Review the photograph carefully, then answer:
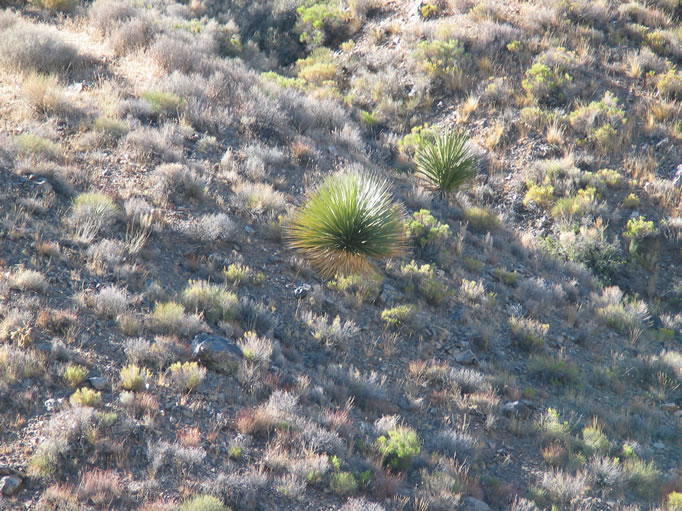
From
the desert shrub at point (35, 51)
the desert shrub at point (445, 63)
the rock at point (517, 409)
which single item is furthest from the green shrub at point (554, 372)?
the desert shrub at point (35, 51)

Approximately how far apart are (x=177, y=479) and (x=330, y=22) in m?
16.3

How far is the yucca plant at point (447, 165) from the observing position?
1179 cm

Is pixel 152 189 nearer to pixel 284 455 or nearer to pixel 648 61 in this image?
pixel 284 455

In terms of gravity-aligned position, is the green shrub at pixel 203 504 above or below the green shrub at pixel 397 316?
above

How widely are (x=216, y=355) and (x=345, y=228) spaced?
292 centimetres

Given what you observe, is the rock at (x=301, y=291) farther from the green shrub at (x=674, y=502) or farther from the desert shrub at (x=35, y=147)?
the green shrub at (x=674, y=502)

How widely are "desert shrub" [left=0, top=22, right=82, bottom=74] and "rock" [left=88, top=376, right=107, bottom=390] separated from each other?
26.3ft

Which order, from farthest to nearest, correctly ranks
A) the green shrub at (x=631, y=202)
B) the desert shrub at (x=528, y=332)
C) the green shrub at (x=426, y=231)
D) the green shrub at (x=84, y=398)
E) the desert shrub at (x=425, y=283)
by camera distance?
the green shrub at (x=631, y=202)
the green shrub at (x=426, y=231)
the desert shrub at (x=425, y=283)
the desert shrub at (x=528, y=332)
the green shrub at (x=84, y=398)

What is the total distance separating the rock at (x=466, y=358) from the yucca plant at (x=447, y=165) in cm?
462

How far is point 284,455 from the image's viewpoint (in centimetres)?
553

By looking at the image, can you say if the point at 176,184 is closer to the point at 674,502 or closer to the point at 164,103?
the point at 164,103

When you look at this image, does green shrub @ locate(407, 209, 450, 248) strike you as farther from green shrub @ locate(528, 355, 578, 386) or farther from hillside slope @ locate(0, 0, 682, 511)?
green shrub @ locate(528, 355, 578, 386)

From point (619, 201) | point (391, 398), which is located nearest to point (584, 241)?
point (619, 201)

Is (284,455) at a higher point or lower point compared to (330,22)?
lower
